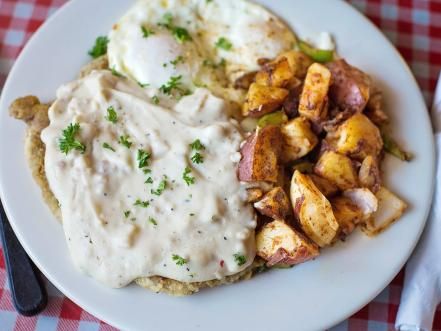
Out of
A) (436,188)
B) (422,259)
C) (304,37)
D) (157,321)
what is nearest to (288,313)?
(157,321)

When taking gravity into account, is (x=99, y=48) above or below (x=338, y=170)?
above

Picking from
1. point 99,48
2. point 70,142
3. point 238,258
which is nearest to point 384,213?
point 238,258

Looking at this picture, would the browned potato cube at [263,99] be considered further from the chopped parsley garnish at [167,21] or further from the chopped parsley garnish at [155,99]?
the chopped parsley garnish at [167,21]

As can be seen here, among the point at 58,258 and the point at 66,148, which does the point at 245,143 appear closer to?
the point at 66,148

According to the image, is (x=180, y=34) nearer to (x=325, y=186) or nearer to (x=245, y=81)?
(x=245, y=81)

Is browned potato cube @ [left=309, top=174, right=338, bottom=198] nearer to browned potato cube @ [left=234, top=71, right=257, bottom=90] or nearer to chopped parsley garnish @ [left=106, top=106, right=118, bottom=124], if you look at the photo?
browned potato cube @ [left=234, top=71, right=257, bottom=90]

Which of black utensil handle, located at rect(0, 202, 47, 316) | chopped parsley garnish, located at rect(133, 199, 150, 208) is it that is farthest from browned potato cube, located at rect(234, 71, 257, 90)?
black utensil handle, located at rect(0, 202, 47, 316)

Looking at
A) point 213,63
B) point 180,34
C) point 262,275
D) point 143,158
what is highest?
point 180,34
